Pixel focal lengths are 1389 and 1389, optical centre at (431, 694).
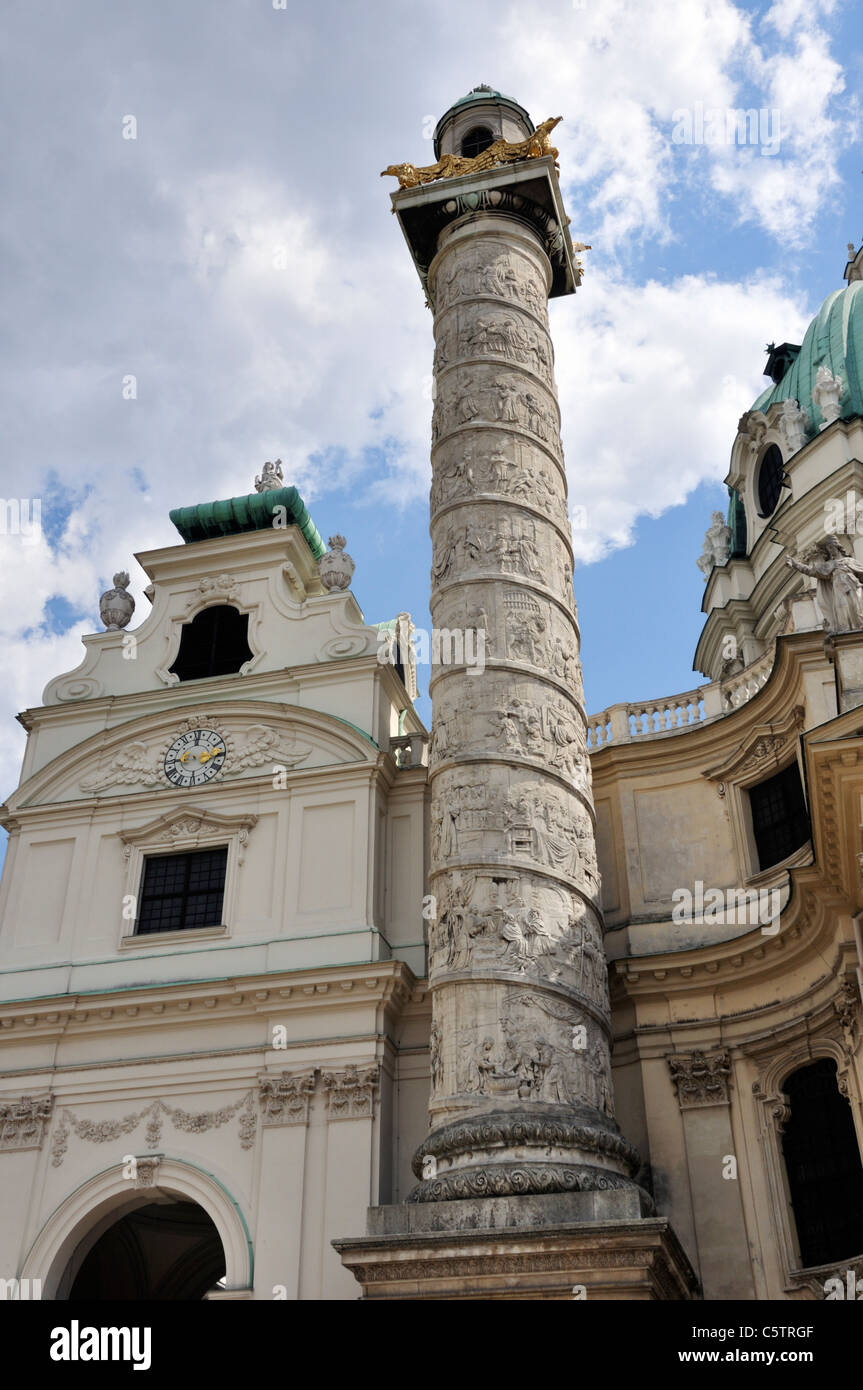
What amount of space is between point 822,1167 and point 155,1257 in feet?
30.5

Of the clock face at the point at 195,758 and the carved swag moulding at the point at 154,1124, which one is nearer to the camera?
the carved swag moulding at the point at 154,1124

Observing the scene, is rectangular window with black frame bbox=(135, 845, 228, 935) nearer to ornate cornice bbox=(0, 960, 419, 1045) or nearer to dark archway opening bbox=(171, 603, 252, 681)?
ornate cornice bbox=(0, 960, 419, 1045)

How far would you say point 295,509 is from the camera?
2134 cm

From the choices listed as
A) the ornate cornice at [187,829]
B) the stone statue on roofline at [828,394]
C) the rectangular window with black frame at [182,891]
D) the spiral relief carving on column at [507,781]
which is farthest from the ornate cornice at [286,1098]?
the stone statue on roofline at [828,394]

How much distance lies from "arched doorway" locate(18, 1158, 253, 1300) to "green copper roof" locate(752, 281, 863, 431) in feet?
52.6

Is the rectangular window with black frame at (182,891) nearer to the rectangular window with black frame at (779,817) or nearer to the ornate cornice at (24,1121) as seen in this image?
the ornate cornice at (24,1121)

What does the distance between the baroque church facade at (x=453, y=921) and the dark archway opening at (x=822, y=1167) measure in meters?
0.04

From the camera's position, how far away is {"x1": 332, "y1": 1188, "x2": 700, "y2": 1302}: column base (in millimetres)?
9695

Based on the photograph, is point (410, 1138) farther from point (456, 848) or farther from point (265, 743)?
point (265, 743)

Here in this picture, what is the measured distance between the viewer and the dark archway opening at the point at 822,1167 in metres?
13.2

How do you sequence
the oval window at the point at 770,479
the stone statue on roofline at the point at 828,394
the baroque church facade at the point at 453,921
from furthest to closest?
1. the oval window at the point at 770,479
2. the stone statue on roofline at the point at 828,394
3. the baroque church facade at the point at 453,921

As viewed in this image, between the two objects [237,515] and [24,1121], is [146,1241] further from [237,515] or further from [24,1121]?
[237,515]
